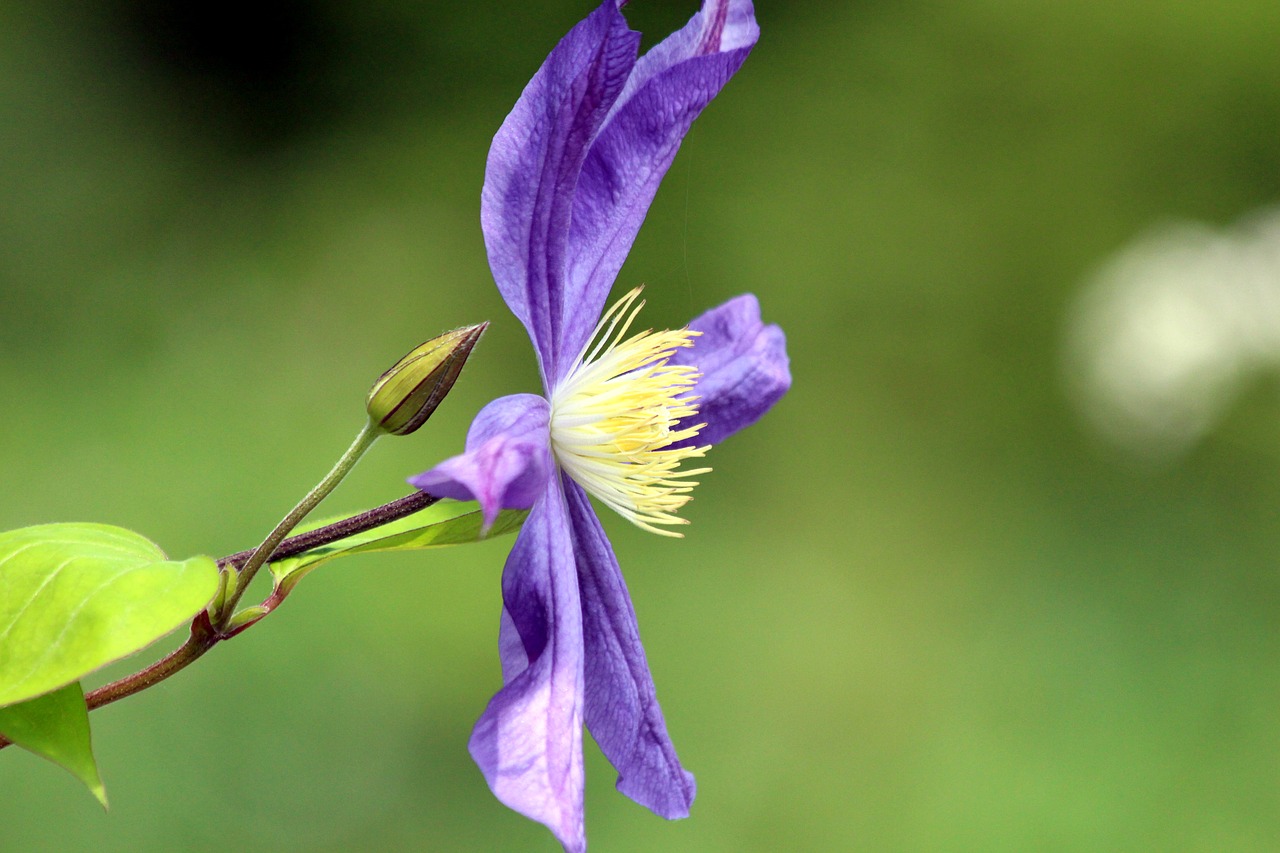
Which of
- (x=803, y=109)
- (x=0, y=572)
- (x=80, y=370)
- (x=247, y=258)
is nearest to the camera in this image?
(x=0, y=572)

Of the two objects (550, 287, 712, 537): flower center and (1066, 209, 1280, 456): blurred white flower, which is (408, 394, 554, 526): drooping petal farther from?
(1066, 209, 1280, 456): blurred white flower

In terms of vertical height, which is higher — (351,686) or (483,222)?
(483,222)

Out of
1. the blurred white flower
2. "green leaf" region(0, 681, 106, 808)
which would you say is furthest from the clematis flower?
the blurred white flower

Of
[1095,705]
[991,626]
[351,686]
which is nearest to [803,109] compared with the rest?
[991,626]

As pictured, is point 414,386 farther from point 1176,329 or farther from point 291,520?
point 1176,329

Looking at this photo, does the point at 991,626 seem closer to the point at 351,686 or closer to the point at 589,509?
the point at 351,686

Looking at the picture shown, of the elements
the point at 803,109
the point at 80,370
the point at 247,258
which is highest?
the point at 803,109

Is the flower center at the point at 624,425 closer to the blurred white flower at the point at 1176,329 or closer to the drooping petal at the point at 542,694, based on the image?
the drooping petal at the point at 542,694
